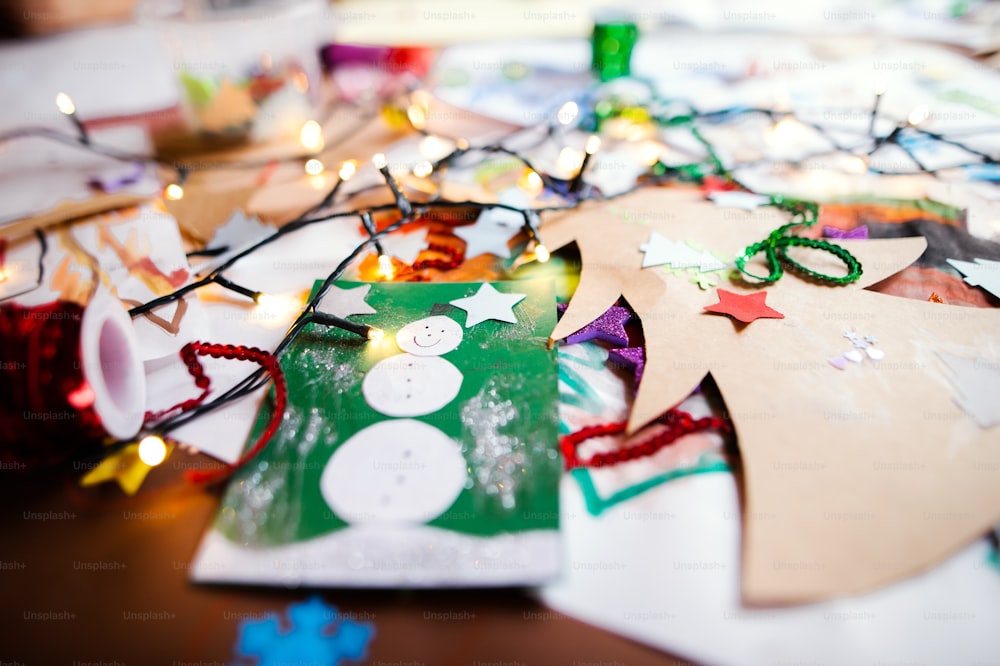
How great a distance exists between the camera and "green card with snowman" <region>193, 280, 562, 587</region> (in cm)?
41

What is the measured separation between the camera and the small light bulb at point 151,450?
1.58 ft

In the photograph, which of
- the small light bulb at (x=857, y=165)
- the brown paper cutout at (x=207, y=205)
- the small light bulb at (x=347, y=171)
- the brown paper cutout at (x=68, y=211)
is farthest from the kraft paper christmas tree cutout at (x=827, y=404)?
the brown paper cutout at (x=68, y=211)

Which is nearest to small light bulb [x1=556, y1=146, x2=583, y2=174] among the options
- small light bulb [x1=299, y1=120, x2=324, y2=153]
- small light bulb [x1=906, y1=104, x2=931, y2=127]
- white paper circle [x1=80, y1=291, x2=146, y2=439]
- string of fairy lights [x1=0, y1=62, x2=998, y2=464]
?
string of fairy lights [x1=0, y1=62, x2=998, y2=464]

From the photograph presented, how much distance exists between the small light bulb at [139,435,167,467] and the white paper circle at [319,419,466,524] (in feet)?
0.49

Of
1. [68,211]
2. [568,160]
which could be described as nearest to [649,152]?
[568,160]

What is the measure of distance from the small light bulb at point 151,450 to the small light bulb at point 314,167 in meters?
0.53

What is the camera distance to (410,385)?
1.72ft

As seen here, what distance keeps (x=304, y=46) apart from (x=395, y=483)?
2.92ft

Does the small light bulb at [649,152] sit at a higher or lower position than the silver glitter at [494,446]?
higher

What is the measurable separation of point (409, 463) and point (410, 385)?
9cm

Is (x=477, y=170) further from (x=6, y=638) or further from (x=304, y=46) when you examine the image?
(x=6, y=638)

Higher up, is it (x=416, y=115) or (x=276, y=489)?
(x=416, y=115)

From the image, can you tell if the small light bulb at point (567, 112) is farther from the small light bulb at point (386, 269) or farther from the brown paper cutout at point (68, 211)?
the brown paper cutout at point (68, 211)

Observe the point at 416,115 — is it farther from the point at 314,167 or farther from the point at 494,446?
the point at 494,446
